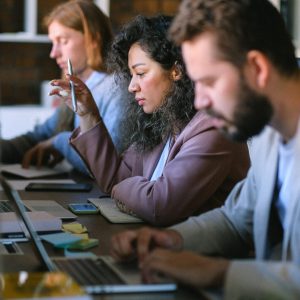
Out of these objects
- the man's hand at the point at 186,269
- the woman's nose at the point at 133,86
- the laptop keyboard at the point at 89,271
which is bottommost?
the laptop keyboard at the point at 89,271

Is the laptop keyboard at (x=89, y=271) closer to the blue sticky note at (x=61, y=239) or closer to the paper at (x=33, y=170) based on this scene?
the blue sticky note at (x=61, y=239)

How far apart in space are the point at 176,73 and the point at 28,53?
9.96ft

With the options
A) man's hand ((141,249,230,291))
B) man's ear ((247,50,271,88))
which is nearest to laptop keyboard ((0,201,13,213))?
man's hand ((141,249,230,291))

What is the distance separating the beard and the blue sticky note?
0.48 m

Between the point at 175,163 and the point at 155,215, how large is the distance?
0.15m

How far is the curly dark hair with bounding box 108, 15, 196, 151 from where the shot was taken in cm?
212

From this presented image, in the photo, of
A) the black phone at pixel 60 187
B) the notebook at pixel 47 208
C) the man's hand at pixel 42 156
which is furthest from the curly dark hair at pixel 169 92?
the man's hand at pixel 42 156

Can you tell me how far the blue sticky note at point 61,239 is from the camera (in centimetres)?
165

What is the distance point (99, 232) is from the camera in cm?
185

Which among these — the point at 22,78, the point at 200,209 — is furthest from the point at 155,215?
the point at 22,78

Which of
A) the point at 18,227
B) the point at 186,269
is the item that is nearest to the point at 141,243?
the point at 186,269

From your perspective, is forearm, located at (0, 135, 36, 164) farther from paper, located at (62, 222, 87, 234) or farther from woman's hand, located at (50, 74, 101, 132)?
paper, located at (62, 222, 87, 234)

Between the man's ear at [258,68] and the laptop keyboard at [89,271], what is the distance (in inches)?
18.2

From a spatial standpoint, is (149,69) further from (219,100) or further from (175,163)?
(219,100)
